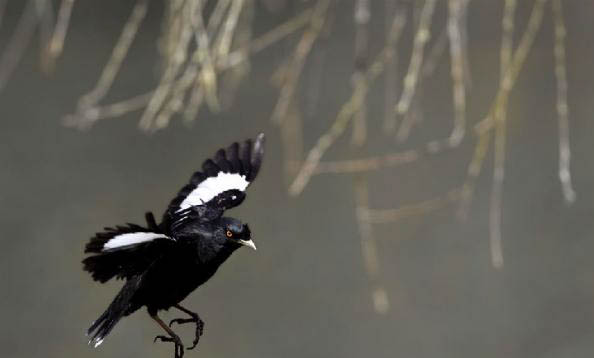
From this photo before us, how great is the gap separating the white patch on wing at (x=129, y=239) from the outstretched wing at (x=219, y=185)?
41cm

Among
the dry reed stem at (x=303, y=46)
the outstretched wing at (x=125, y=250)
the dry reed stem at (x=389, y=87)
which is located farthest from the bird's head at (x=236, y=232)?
the dry reed stem at (x=389, y=87)

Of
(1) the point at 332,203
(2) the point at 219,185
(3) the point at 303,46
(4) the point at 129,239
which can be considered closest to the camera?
Answer: (4) the point at 129,239

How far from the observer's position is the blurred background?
238 inches

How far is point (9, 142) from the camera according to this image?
6133 millimetres

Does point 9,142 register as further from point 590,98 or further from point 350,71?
point 590,98

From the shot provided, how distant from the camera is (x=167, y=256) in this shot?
2.64 meters

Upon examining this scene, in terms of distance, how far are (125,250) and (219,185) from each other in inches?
26.3

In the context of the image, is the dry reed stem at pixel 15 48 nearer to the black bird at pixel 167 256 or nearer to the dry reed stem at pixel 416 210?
the dry reed stem at pixel 416 210

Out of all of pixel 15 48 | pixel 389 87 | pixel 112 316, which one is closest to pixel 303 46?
pixel 112 316

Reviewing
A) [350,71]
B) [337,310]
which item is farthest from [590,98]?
[337,310]

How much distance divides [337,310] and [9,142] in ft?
5.51

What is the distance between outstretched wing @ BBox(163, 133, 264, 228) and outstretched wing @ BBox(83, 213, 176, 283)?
0.83 ft

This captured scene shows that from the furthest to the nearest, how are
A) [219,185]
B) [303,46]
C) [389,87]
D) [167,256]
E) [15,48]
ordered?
[15,48] < [389,87] < [219,185] < [167,256] < [303,46]

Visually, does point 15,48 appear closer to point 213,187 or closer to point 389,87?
point 389,87
